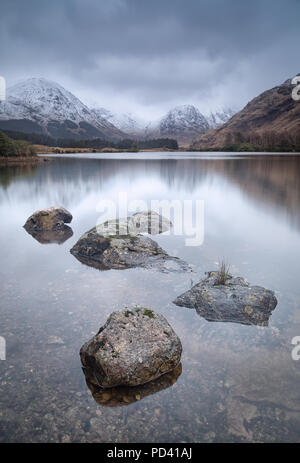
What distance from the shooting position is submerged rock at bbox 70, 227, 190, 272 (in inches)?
456

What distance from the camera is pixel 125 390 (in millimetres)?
5648

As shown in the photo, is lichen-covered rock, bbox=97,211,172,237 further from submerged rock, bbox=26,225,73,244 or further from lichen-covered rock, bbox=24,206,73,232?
lichen-covered rock, bbox=24,206,73,232

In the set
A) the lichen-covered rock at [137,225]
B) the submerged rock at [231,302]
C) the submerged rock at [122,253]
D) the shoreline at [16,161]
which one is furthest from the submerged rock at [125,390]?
the shoreline at [16,161]

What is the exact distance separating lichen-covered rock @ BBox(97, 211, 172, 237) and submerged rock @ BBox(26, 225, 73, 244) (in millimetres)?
2771

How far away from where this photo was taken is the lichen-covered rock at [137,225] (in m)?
13.7

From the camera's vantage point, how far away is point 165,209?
23.7 metres

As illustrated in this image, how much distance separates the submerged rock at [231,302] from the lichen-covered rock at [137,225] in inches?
A: 226

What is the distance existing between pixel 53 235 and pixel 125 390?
39.3 feet

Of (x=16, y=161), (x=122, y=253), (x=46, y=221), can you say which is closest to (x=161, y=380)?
(x=122, y=253)

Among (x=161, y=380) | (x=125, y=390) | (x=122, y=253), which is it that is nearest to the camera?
(x=125, y=390)

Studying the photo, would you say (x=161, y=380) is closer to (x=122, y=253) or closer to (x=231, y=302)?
(x=231, y=302)

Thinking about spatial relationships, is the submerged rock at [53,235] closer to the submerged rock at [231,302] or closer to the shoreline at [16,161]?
the submerged rock at [231,302]

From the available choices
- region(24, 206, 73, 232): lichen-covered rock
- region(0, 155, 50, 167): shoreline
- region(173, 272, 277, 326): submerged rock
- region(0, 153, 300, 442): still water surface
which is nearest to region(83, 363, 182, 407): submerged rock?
region(0, 153, 300, 442): still water surface
